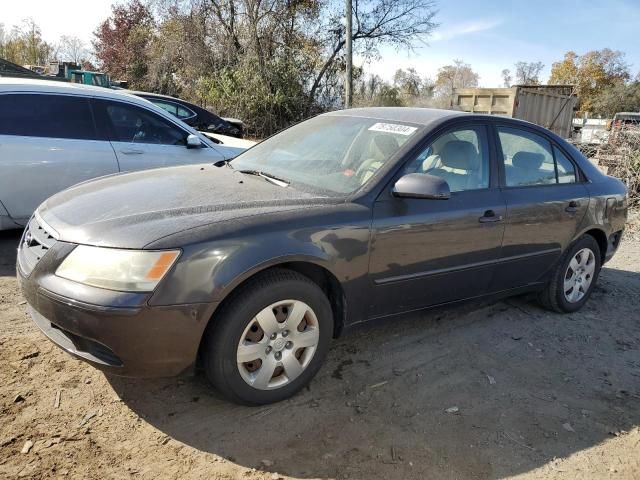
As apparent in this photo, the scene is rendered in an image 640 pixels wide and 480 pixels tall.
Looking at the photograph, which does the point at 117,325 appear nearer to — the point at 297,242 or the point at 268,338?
the point at 268,338

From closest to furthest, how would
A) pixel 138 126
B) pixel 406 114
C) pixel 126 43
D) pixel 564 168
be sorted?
pixel 406 114
pixel 564 168
pixel 138 126
pixel 126 43

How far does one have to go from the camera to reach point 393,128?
3525mm

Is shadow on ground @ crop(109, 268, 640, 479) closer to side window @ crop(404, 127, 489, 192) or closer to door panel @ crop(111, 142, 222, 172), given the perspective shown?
side window @ crop(404, 127, 489, 192)

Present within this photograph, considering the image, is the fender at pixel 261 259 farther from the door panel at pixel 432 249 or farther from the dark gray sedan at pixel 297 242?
the door panel at pixel 432 249

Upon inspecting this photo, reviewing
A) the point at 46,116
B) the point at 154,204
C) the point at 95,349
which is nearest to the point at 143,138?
the point at 46,116

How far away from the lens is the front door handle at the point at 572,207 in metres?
4.20

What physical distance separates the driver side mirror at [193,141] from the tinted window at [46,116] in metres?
0.99

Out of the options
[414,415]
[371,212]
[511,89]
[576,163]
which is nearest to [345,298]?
[371,212]

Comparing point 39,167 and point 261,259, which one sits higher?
point 39,167

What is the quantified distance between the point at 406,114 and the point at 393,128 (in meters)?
0.27

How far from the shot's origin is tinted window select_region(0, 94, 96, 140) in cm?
489

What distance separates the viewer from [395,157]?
3242 mm

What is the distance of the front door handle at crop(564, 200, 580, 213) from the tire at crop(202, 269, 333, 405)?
242cm

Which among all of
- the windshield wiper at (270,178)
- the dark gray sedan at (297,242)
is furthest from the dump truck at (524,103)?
the windshield wiper at (270,178)
